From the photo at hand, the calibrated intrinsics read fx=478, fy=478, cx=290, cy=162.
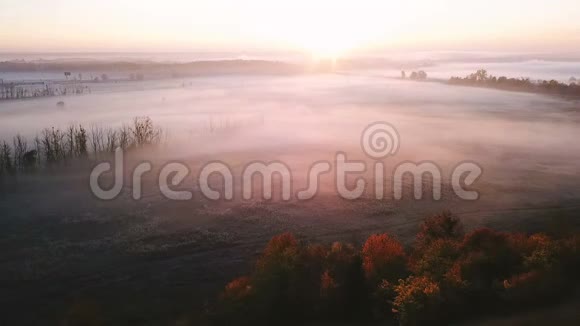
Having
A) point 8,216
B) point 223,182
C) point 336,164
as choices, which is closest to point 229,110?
point 336,164

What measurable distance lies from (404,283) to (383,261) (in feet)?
11.5

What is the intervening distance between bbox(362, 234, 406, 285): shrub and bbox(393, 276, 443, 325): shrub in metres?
3.45

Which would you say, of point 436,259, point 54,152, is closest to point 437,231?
point 436,259

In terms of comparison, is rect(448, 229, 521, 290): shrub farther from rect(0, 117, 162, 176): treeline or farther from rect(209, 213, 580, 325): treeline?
rect(0, 117, 162, 176): treeline

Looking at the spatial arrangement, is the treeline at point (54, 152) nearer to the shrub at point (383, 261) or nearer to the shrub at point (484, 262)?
the shrub at point (383, 261)

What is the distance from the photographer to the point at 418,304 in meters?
23.4

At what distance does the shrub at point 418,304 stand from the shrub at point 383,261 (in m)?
3.45

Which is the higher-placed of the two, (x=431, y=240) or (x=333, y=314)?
(x=431, y=240)

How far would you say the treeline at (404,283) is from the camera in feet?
78.2

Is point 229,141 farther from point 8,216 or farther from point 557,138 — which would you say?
point 557,138

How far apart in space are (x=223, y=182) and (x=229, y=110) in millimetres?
88143

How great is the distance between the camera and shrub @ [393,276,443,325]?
23359 mm

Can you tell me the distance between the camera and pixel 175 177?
54438 millimetres

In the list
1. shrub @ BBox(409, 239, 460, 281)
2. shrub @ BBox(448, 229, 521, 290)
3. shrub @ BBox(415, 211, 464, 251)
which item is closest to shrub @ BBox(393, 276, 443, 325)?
shrub @ BBox(448, 229, 521, 290)
